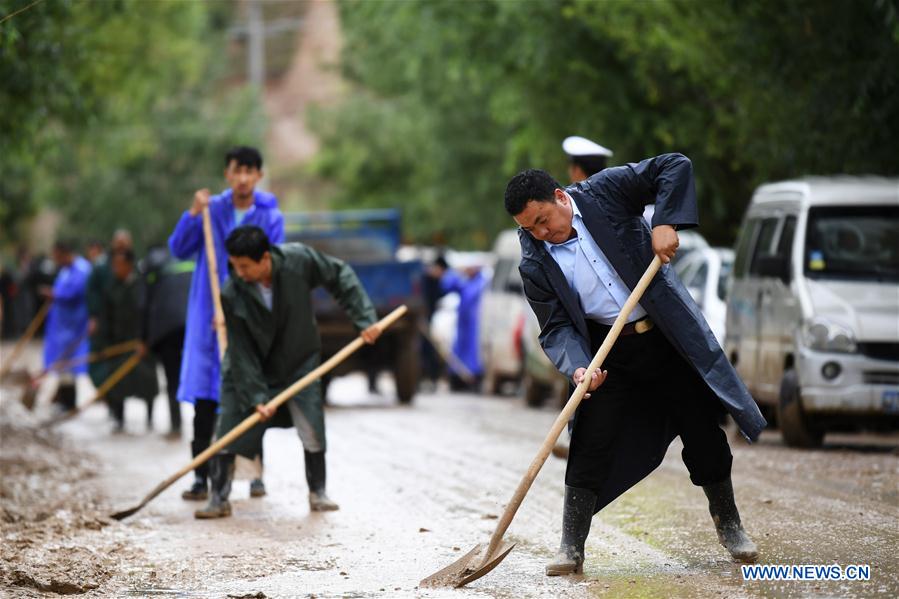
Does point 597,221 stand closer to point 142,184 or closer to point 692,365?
point 692,365

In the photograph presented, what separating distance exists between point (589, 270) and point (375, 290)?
1272 cm

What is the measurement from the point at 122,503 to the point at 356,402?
10.7m

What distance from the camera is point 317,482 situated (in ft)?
33.6

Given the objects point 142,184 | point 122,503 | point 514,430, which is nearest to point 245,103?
point 142,184

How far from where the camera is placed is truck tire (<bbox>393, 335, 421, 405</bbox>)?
20812mm

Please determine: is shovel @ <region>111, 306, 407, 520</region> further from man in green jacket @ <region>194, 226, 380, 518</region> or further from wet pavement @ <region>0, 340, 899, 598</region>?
wet pavement @ <region>0, 340, 899, 598</region>

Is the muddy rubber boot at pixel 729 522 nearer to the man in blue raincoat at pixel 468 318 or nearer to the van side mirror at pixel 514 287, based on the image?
the van side mirror at pixel 514 287

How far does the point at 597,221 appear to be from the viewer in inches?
286

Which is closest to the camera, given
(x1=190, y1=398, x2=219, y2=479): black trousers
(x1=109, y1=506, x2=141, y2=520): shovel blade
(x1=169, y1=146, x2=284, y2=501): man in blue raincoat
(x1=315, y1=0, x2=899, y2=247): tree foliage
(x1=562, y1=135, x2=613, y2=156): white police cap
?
(x1=109, y1=506, x2=141, y2=520): shovel blade

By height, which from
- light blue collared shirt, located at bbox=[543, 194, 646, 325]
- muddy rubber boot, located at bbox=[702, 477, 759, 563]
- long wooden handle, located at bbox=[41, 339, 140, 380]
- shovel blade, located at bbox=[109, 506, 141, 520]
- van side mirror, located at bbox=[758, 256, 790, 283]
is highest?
light blue collared shirt, located at bbox=[543, 194, 646, 325]

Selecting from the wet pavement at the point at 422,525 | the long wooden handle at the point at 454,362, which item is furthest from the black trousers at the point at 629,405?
the long wooden handle at the point at 454,362

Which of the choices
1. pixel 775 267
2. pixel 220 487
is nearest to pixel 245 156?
pixel 220 487

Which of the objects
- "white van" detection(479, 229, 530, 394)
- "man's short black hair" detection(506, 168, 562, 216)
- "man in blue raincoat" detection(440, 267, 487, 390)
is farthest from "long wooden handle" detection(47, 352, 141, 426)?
"man's short black hair" detection(506, 168, 562, 216)

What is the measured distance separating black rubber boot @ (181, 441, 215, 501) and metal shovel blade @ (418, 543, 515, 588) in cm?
394
